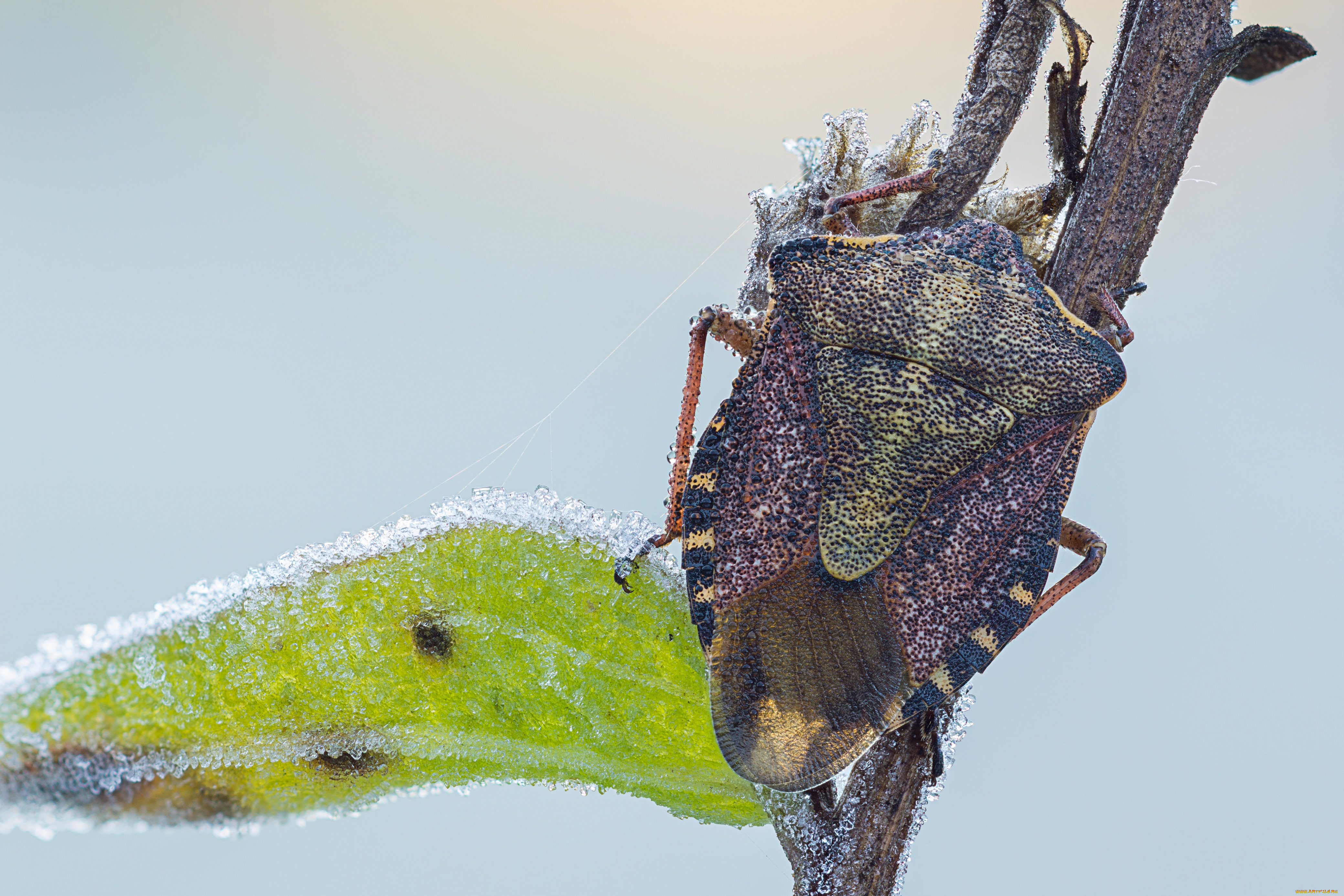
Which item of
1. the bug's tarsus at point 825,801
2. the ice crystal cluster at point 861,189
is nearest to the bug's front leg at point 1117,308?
the ice crystal cluster at point 861,189

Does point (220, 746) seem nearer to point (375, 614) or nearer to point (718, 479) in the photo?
point (375, 614)

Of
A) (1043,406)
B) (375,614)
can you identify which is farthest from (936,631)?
(375,614)

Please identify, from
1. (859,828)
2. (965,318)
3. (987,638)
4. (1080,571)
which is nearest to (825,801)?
(859,828)

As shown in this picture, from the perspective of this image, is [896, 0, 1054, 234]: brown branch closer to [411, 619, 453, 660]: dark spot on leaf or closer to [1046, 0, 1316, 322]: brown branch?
[1046, 0, 1316, 322]: brown branch

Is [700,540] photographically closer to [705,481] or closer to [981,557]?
[705,481]

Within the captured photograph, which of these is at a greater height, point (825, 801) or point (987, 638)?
point (987, 638)
